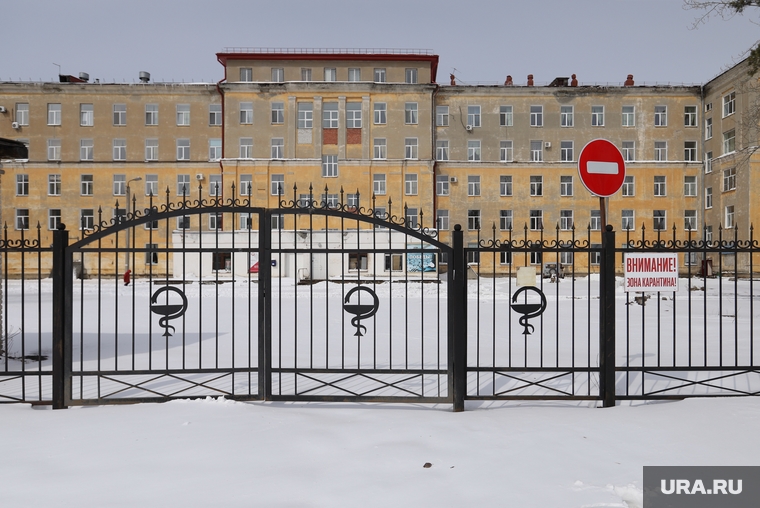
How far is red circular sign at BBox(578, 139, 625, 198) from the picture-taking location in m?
6.69

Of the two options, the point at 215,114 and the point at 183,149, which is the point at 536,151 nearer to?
the point at 215,114

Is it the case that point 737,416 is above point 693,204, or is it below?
below

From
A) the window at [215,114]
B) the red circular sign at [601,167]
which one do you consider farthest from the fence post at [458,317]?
the window at [215,114]

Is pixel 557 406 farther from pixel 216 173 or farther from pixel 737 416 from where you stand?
pixel 216 173

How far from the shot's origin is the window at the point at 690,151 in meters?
42.3

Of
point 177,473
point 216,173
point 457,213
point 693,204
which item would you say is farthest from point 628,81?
point 177,473

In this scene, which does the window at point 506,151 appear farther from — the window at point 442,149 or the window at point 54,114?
the window at point 54,114

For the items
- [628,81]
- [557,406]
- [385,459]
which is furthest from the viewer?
[628,81]

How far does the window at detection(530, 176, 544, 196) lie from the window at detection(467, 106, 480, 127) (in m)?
5.90

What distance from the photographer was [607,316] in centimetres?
649

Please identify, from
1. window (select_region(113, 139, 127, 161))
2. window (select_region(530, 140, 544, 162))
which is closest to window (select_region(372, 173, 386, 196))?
window (select_region(530, 140, 544, 162))

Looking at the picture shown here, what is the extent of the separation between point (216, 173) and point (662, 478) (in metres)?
41.0

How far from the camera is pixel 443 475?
15.1ft

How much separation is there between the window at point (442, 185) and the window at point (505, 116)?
237 inches
